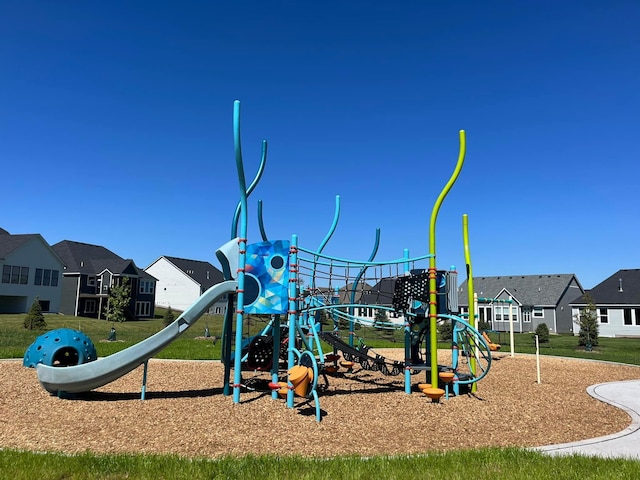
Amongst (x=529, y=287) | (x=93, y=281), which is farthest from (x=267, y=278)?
(x=529, y=287)

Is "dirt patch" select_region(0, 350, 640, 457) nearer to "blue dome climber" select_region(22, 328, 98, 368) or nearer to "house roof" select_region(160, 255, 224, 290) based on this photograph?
"blue dome climber" select_region(22, 328, 98, 368)

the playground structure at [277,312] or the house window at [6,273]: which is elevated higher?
the house window at [6,273]

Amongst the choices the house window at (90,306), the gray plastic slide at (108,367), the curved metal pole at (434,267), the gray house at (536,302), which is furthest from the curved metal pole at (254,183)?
the house window at (90,306)

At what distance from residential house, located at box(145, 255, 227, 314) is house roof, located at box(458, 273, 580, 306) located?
105ft

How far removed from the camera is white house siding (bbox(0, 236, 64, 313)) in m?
40.0

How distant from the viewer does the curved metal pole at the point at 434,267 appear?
9.30 meters

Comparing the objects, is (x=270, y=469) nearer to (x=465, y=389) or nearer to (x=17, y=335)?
Result: (x=465, y=389)

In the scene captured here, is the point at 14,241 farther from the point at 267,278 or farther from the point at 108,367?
the point at 267,278

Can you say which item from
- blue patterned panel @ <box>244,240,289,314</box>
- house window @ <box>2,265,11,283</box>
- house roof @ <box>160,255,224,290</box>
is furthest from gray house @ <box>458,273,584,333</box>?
house window @ <box>2,265,11,283</box>

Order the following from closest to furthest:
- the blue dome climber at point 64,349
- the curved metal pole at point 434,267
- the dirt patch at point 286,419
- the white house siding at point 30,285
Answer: the dirt patch at point 286,419, the curved metal pole at point 434,267, the blue dome climber at point 64,349, the white house siding at point 30,285

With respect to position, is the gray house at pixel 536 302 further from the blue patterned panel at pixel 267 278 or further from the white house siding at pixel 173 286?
the blue patterned panel at pixel 267 278

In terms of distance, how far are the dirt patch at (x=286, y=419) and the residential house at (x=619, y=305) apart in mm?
33789

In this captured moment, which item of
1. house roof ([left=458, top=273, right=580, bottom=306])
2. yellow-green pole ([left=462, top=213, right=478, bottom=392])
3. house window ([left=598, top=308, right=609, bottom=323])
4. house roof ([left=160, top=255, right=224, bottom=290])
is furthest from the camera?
house roof ([left=160, top=255, right=224, bottom=290])

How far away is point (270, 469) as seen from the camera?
506cm
